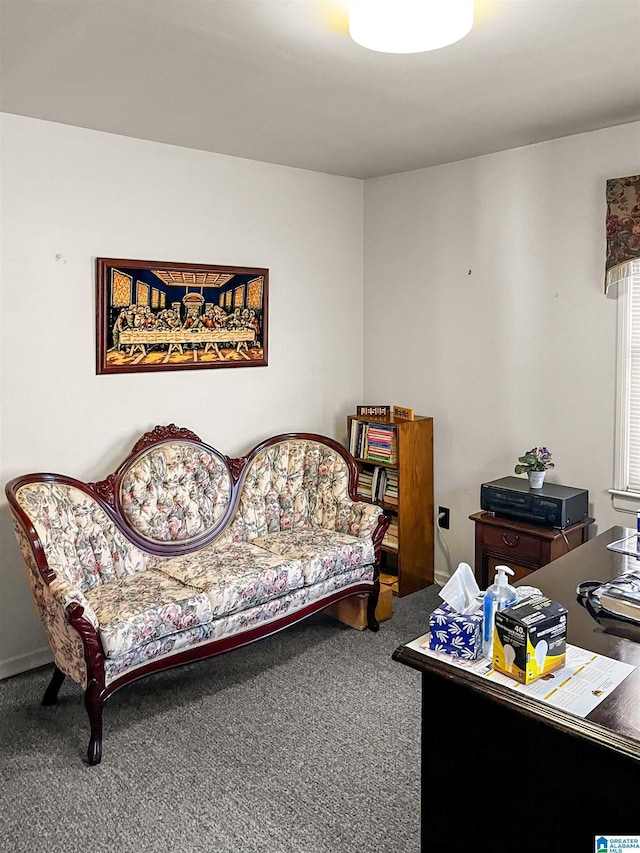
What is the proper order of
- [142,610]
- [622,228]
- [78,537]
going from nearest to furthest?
[142,610]
[78,537]
[622,228]

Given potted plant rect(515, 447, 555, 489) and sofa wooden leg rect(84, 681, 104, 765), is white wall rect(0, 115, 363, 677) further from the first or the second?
potted plant rect(515, 447, 555, 489)

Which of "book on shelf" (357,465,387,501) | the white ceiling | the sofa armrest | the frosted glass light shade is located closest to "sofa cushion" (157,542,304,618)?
the sofa armrest

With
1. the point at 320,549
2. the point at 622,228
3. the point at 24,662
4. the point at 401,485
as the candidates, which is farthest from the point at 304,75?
the point at 24,662

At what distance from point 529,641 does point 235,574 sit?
191 cm

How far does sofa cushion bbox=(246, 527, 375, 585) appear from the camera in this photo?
3494mm

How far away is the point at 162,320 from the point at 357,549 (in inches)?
62.7

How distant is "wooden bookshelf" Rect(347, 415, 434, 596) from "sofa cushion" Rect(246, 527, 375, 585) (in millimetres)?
503

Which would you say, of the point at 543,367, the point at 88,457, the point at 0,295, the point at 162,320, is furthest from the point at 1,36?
the point at 543,367

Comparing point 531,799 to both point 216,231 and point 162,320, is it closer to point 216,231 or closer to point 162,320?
point 162,320

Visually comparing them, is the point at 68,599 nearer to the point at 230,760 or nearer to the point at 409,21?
the point at 230,760

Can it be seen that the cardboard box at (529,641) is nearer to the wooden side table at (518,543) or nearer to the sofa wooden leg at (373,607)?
the wooden side table at (518,543)

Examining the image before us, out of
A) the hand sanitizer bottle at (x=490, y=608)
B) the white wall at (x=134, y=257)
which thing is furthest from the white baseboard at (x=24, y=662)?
the hand sanitizer bottle at (x=490, y=608)

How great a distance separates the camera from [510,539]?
11.8 ft

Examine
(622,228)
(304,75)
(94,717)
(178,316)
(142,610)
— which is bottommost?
(94,717)
